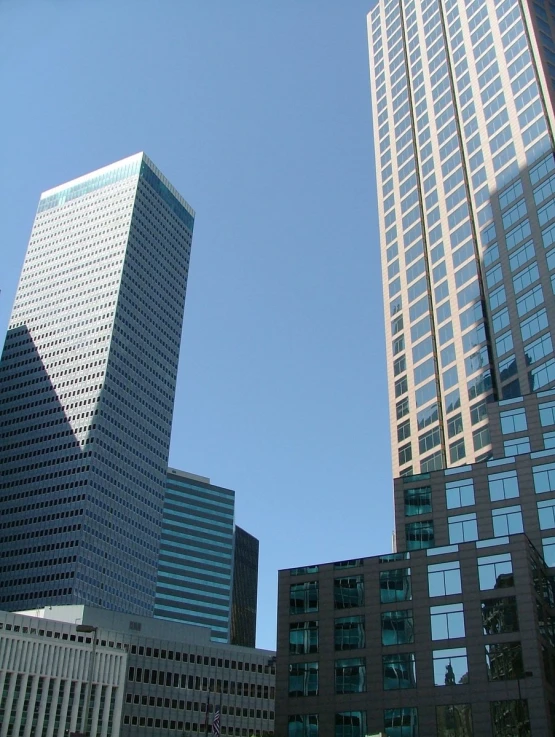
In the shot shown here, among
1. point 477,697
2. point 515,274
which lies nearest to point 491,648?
point 477,697

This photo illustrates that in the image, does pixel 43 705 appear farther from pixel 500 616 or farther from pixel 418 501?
pixel 500 616

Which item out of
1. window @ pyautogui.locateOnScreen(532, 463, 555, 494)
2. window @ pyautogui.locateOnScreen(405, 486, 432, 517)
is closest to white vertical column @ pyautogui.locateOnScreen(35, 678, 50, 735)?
window @ pyautogui.locateOnScreen(405, 486, 432, 517)

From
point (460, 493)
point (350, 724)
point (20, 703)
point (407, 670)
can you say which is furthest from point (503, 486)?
point (20, 703)

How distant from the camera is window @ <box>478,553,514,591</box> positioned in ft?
295

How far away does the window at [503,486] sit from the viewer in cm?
10025

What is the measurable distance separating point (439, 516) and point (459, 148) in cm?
6628

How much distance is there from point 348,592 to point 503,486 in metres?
22.8

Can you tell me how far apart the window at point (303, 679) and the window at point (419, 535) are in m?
19.1

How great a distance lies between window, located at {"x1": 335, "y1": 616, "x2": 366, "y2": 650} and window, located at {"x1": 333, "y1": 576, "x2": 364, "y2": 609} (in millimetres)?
1851

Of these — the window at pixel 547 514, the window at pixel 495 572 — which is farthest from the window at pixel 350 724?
the window at pixel 547 514

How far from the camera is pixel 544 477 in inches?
3883

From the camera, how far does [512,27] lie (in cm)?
13700

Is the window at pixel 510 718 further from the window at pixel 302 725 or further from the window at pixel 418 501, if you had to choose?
the window at pixel 418 501

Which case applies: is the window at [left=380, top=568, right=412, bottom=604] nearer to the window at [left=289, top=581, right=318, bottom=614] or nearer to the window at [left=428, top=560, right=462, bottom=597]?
the window at [left=428, top=560, right=462, bottom=597]
